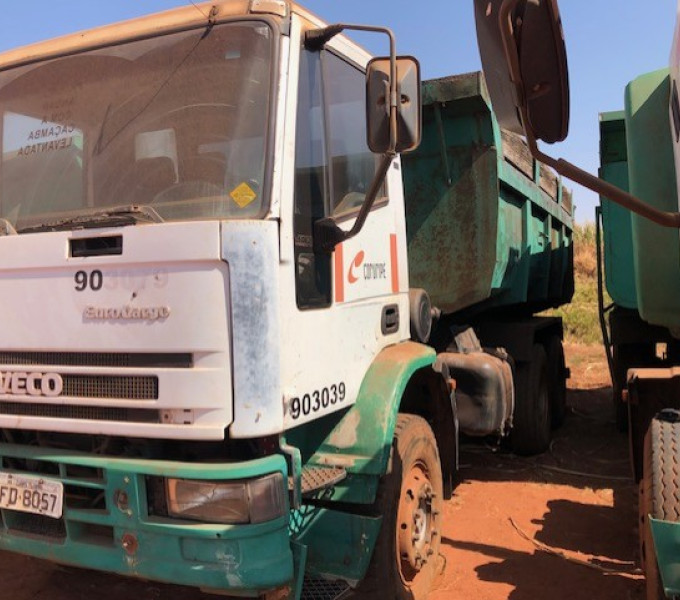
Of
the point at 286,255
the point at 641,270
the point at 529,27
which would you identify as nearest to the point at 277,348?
the point at 286,255

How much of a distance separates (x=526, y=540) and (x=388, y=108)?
117 inches

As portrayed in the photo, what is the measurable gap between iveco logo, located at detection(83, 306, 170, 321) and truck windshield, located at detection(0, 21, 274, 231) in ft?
1.21

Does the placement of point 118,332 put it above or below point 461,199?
below

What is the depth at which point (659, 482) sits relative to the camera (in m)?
2.69

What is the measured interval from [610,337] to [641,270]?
111 inches

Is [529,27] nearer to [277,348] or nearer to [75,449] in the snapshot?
[277,348]

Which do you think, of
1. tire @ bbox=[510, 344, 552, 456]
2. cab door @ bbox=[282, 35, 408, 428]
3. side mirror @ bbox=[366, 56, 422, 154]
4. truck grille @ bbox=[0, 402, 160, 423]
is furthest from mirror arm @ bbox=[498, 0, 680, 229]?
tire @ bbox=[510, 344, 552, 456]

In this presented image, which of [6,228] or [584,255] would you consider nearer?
[6,228]

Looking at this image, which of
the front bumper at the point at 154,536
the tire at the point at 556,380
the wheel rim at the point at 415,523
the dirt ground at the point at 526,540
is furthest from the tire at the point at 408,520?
the tire at the point at 556,380

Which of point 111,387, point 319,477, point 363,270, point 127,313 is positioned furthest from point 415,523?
point 127,313

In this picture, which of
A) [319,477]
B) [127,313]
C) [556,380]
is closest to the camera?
[127,313]

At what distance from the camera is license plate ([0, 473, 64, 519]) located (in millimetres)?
2451

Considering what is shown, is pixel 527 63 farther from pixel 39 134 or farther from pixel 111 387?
pixel 39 134

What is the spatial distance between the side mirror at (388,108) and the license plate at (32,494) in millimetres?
1740
